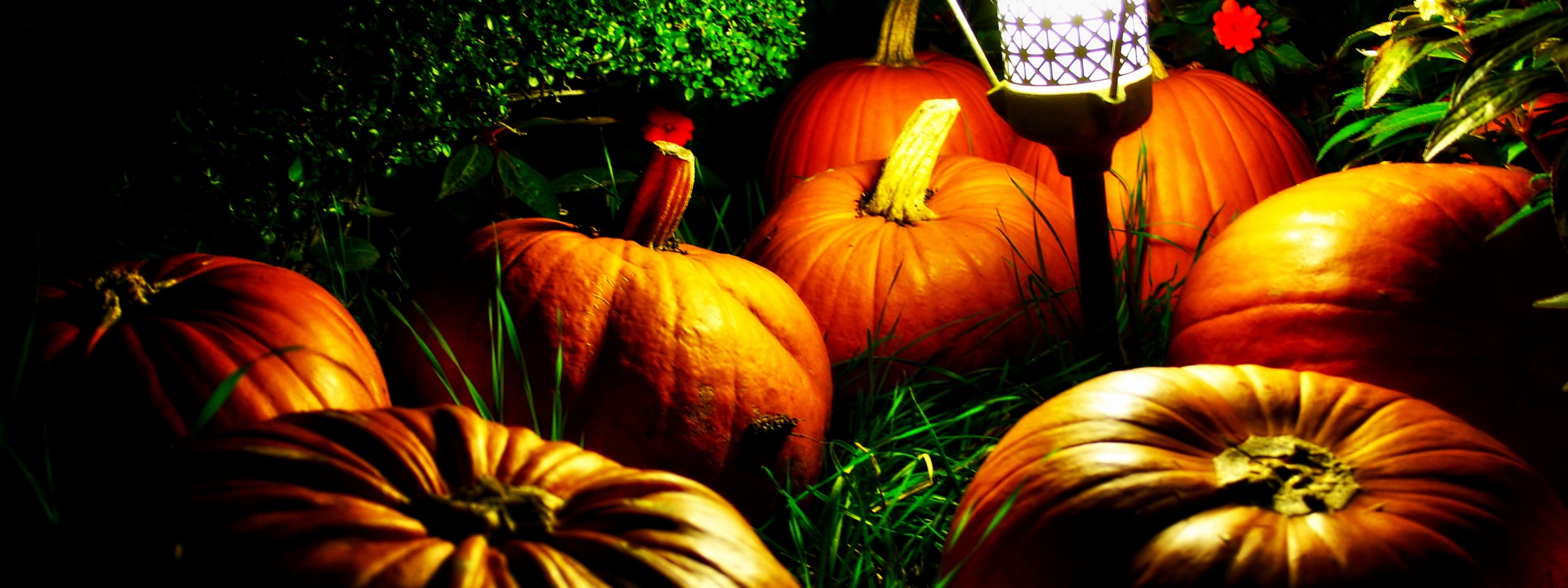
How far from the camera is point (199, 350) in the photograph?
1.27 m

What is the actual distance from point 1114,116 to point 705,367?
793 mm

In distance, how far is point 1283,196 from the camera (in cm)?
182

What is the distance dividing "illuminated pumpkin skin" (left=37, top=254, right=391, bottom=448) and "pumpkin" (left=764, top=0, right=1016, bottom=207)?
4.42ft

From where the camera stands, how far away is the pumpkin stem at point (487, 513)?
92 cm

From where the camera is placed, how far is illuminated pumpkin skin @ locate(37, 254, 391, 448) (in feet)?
4.03

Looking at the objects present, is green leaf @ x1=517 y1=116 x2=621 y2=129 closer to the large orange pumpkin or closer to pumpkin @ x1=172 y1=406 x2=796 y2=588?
the large orange pumpkin

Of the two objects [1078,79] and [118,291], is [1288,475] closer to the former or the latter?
[1078,79]

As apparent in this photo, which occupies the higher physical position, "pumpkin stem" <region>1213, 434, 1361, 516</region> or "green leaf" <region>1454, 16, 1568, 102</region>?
"green leaf" <region>1454, 16, 1568, 102</region>

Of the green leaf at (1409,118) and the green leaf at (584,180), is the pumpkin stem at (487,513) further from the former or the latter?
the green leaf at (1409,118)

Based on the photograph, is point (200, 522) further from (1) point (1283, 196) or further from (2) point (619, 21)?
(1) point (1283, 196)

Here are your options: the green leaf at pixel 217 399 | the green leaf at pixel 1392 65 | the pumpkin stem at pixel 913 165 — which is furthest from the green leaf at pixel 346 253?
the green leaf at pixel 1392 65

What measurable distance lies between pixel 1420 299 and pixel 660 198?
115 cm

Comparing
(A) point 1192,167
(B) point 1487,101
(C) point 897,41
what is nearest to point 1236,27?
(A) point 1192,167

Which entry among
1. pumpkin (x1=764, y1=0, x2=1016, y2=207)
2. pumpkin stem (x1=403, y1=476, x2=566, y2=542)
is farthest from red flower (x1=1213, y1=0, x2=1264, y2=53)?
pumpkin stem (x1=403, y1=476, x2=566, y2=542)
